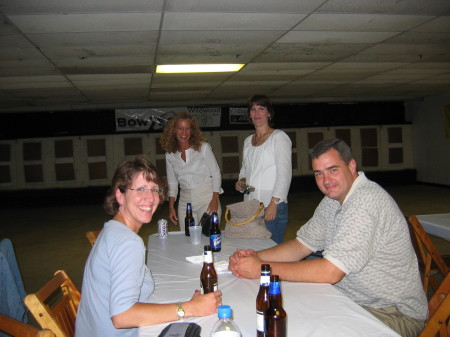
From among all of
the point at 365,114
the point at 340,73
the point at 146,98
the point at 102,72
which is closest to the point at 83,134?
the point at 146,98

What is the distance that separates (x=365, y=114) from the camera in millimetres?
A: 11820

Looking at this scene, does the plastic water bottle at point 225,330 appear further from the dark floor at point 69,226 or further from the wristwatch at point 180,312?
the dark floor at point 69,226

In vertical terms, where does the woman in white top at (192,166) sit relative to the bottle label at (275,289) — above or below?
above

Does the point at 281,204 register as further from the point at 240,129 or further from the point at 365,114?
the point at 365,114

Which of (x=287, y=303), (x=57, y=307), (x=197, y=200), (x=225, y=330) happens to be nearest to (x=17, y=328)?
(x=57, y=307)

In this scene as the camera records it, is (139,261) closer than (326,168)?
Yes

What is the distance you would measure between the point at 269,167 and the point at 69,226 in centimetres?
569

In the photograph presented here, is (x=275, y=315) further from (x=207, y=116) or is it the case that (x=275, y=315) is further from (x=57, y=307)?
(x=207, y=116)

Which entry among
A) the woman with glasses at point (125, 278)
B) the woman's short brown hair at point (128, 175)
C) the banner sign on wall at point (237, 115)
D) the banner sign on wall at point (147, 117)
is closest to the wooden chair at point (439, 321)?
the woman with glasses at point (125, 278)

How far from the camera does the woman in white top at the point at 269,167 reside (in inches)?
119

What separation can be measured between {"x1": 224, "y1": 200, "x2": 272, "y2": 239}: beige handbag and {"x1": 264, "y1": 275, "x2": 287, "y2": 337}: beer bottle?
1.38 meters

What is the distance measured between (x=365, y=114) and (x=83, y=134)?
830cm

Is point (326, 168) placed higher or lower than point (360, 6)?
lower

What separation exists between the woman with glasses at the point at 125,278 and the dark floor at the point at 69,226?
2763 millimetres
